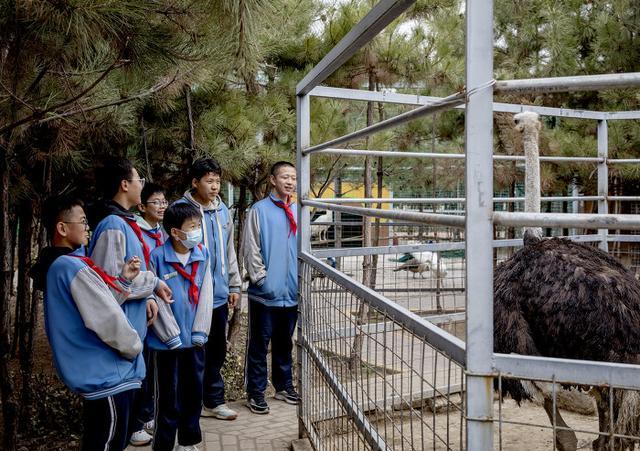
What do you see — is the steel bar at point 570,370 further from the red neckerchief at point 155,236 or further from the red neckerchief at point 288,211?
the red neckerchief at point 288,211

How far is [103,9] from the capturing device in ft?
8.92

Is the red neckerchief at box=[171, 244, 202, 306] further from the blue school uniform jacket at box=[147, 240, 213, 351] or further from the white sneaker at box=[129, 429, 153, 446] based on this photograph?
the white sneaker at box=[129, 429, 153, 446]

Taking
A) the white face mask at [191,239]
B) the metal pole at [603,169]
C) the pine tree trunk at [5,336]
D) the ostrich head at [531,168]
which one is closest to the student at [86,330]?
the white face mask at [191,239]

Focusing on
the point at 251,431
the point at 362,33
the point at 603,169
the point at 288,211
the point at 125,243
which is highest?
the point at 362,33

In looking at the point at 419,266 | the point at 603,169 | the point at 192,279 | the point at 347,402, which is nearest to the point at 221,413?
the point at 192,279

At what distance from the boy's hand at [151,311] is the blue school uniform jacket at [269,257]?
1.04 meters

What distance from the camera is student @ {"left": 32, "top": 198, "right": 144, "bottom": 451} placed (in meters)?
→ 2.70

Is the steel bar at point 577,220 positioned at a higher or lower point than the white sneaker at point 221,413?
higher

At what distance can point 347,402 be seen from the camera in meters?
2.56

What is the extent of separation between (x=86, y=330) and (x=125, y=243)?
2.08 ft

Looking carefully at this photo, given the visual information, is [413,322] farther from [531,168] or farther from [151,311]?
[531,168]

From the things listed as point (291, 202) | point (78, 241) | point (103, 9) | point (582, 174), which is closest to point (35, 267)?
point (78, 241)

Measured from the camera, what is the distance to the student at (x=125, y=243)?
3.19 m

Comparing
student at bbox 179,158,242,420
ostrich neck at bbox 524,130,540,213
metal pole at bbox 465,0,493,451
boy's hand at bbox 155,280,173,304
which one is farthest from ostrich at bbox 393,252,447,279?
metal pole at bbox 465,0,493,451
